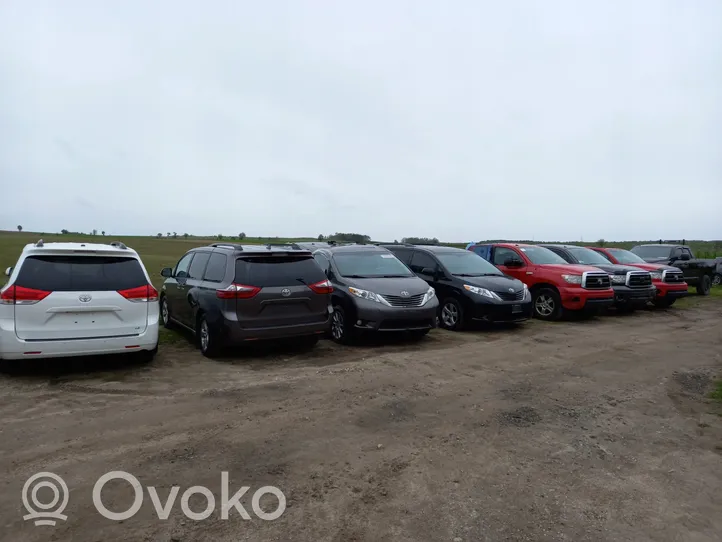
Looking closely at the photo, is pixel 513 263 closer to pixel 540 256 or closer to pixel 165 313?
pixel 540 256

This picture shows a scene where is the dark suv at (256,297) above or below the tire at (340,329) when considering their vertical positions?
above

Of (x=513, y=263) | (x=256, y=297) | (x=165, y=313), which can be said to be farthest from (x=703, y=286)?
(x=165, y=313)

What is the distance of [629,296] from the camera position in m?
13.6

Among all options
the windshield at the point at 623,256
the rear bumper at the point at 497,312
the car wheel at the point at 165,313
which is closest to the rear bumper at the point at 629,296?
the windshield at the point at 623,256

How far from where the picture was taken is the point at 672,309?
50.2 feet

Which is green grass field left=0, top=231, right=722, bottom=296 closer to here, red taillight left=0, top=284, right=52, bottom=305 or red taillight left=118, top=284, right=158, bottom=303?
red taillight left=0, top=284, right=52, bottom=305

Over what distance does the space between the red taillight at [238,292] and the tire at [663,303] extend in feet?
42.6

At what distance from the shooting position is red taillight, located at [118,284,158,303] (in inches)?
272

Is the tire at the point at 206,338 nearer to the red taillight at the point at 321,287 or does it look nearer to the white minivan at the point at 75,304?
the white minivan at the point at 75,304

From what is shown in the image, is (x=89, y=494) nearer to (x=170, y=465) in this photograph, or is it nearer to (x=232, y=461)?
(x=170, y=465)

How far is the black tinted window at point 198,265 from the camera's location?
8.76m

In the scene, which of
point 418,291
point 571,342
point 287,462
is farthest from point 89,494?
point 571,342

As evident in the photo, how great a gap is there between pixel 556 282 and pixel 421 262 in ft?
11.1

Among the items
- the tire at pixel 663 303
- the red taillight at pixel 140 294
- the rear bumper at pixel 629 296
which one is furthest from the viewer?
the tire at pixel 663 303
